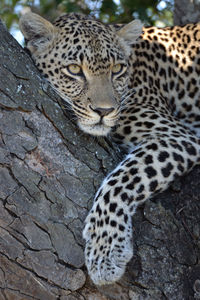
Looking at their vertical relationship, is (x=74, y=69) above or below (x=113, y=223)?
above

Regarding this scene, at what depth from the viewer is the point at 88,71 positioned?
4.14m

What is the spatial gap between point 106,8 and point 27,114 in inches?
115

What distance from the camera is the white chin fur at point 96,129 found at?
145 inches

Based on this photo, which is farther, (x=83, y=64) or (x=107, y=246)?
(x=83, y=64)

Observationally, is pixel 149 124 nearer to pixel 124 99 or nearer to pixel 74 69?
pixel 124 99

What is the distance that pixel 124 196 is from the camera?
3.55 metres

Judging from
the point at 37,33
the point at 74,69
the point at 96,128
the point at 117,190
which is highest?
the point at 37,33

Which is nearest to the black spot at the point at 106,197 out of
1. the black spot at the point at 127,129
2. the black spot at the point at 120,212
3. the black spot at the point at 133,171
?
the black spot at the point at 120,212

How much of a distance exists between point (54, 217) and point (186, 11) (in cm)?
383

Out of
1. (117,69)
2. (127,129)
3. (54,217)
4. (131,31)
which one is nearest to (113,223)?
(54,217)

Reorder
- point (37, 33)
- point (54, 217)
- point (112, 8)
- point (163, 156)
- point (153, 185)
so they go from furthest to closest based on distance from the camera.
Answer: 1. point (112, 8)
2. point (37, 33)
3. point (163, 156)
4. point (153, 185)
5. point (54, 217)

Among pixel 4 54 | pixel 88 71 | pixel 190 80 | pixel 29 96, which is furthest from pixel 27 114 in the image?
pixel 190 80

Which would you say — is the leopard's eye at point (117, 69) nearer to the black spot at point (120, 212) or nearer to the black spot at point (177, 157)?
the black spot at point (177, 157)

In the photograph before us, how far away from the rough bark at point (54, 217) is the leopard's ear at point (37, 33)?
0.85m
